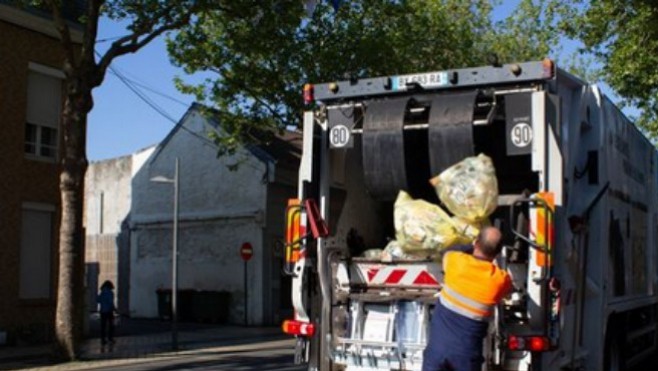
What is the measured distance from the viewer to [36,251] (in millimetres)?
19578

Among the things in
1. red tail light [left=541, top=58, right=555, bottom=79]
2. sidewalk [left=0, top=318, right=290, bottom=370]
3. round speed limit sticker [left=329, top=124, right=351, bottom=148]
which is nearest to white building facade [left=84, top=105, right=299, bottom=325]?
sidewalk [left=0, top=318, right=290, bottom=370]

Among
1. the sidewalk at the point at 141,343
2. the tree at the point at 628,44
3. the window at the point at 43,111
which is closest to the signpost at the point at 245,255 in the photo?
the sidewalk at the point at 141,343

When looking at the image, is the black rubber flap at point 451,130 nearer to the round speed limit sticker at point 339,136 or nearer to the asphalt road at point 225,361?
the round speed limit sticker at point 339,136

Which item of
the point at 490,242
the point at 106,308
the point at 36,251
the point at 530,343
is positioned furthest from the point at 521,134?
the point at 36,251

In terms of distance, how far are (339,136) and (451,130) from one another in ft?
3.75

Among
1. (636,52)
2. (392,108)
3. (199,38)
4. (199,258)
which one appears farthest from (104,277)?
(392,108)

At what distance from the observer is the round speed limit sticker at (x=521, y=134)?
22.1ft

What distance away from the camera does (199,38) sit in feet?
62.2

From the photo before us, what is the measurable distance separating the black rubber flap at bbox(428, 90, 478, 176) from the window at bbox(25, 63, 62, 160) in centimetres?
1463

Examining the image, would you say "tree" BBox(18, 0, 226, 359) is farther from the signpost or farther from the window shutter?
the signpost

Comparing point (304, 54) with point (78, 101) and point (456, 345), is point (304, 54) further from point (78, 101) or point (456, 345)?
point (456, 345)

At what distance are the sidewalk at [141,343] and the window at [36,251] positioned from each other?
5.24ft

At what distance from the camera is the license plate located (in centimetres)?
724

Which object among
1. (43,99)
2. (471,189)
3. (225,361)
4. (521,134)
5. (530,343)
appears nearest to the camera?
(530,343)
